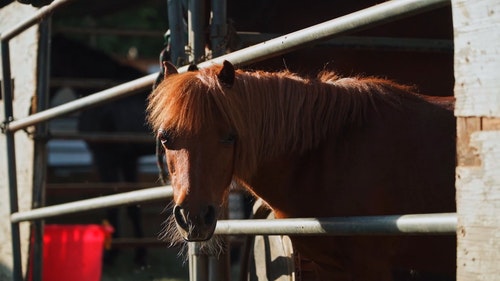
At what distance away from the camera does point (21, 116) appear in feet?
17.6

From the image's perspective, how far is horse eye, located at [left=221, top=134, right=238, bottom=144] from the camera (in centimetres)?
300

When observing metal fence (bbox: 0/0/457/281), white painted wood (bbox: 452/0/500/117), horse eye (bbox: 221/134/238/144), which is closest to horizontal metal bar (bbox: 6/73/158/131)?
metal fence (bbox: 0/0/457/281)

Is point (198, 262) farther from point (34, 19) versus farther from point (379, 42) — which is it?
point (34, 19)

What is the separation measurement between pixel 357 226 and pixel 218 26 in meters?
1.48

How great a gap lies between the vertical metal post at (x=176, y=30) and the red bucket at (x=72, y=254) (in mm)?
2341

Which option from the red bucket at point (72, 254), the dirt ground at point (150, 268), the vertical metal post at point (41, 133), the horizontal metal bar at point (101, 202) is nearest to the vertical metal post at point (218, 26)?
the horizontal metal bar at point (101, 202)

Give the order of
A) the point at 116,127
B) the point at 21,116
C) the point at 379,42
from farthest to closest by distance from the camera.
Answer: the point at 116,127, the point at 21,116, the point at 379,42

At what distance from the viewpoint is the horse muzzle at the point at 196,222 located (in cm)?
288

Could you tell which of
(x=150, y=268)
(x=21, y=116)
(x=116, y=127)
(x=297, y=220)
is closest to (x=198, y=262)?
(x=297, y=220)

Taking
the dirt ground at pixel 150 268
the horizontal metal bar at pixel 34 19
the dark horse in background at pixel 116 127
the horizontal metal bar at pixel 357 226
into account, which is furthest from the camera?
the dark horse in background at pixel 116 127

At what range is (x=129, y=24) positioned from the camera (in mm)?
12039

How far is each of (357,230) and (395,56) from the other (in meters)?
2.51

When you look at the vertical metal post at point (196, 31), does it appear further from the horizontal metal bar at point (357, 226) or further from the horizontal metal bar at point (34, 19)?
the horizontal metal bar at point (34, 19)

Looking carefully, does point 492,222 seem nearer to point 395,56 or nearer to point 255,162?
point 255,162
